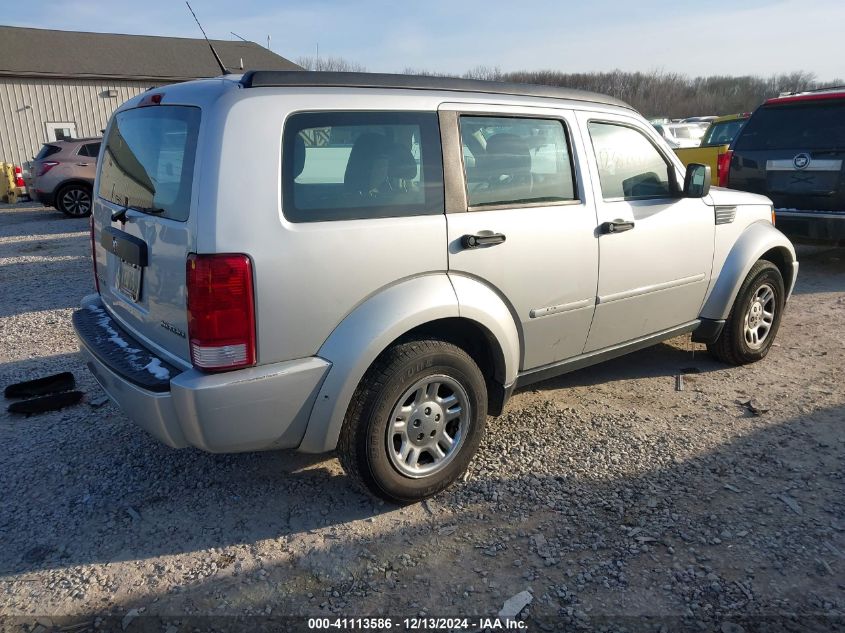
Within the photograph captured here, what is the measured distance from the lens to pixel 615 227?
3.68 metres

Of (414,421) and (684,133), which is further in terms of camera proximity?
(684,133)

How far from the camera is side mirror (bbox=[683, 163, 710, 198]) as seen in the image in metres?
4.02

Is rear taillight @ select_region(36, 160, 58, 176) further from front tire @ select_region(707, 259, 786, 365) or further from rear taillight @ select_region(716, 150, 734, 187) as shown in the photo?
front tire @ select_region(707, 259, 786, 365)

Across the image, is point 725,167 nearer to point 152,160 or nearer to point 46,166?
point 152,160

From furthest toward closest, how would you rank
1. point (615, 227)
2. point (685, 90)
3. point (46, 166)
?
point (685, 90) → point (46, 166) → point (615, 227)

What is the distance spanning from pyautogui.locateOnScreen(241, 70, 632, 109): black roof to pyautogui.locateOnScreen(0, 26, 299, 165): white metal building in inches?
761

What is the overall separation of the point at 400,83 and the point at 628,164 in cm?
162

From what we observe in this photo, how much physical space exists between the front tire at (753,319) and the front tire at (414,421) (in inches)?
95.9

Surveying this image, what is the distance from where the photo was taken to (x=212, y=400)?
2.52 m

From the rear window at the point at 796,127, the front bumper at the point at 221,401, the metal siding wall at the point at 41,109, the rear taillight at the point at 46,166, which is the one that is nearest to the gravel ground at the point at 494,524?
the front bumper at the point at 221,401

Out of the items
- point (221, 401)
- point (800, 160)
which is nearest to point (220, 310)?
point (221, 401)

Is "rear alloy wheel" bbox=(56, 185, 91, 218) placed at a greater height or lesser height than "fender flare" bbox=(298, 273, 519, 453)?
greater

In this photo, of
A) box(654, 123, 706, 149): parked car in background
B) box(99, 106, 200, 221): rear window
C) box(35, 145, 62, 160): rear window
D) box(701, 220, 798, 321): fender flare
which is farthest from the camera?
box(654, 123, 706, 149): parked car in background

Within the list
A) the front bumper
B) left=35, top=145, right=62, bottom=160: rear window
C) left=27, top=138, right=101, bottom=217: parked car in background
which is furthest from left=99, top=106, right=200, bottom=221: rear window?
left=35, top=145, right=62, bottom=160: rear window
